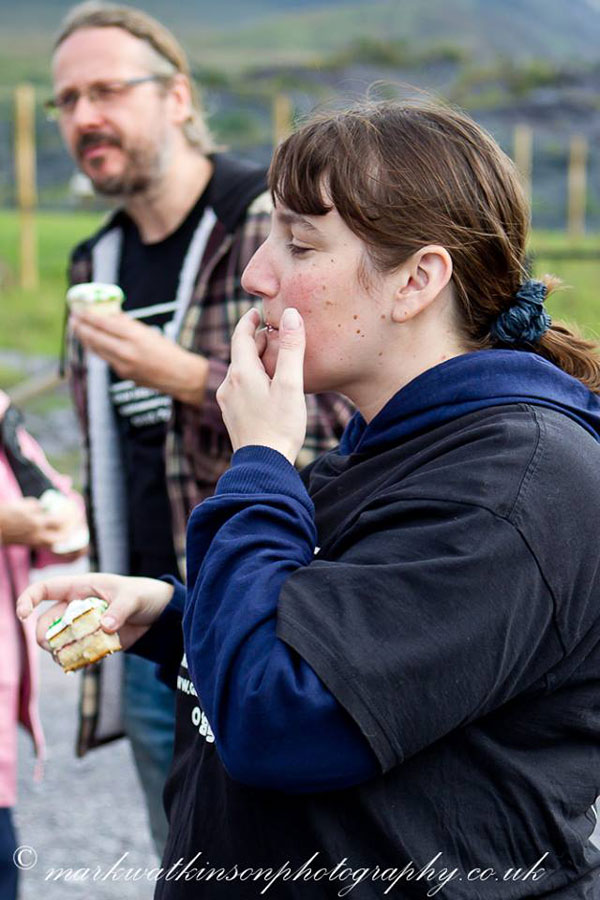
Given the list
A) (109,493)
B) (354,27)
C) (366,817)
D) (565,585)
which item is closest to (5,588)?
(109,493)

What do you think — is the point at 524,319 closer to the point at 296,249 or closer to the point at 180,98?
the point at 296,249

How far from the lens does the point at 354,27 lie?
60.5 metres

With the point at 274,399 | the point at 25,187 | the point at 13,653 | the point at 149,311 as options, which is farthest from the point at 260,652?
the point at 25,187

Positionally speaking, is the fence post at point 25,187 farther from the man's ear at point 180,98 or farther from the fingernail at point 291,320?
the fingernail at point 291,320

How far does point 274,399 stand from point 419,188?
362mm

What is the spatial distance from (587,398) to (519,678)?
44cm

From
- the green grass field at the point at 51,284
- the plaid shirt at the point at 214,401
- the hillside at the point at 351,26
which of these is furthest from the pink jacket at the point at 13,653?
the hillside at the point at 351,26

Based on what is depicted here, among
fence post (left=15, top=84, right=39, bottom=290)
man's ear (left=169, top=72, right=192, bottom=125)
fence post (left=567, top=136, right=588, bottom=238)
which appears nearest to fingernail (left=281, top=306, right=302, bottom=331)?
man's ear (left=169, top=72, right=192, bottom=125)

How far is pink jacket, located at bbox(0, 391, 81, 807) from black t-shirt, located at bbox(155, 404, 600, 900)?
1.38 m

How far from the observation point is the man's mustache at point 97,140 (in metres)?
3.31

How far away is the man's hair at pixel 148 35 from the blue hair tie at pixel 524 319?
1946 mm

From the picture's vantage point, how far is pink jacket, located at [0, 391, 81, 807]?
281cm

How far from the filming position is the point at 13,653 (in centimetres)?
290

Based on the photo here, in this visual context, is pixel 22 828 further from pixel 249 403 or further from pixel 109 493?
pixel 249 403
